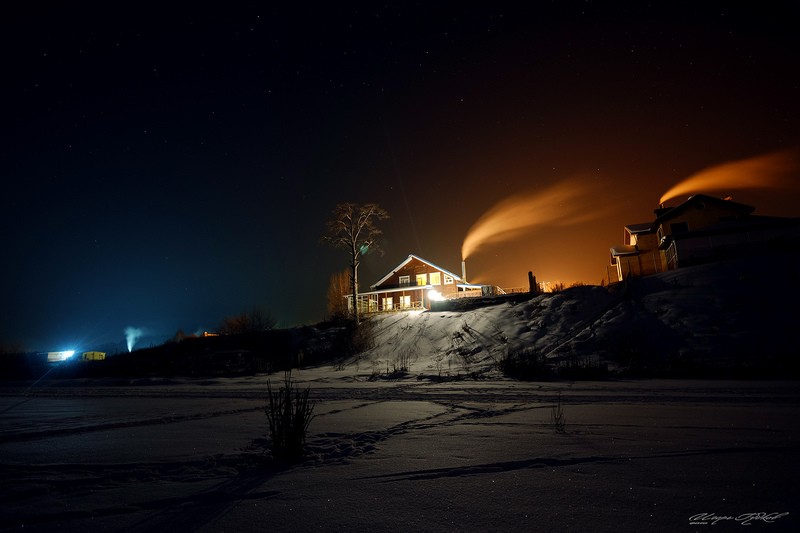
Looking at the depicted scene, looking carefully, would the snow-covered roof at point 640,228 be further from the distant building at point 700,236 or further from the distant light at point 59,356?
the distant light at point 59,356

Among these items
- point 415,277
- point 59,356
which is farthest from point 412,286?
point 59,356

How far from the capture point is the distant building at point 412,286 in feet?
133

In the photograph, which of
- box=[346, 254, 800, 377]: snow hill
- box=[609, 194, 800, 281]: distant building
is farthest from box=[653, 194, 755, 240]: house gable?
box=[346, 254, 800, 377]: snow hill

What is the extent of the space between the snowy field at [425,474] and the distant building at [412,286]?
34.4 meters

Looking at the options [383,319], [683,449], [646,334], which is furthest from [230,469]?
[383,319]

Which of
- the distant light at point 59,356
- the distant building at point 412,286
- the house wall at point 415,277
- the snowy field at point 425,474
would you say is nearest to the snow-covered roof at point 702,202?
the distant building at point 412,286

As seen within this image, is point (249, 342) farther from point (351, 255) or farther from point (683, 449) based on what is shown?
point (683, 449)

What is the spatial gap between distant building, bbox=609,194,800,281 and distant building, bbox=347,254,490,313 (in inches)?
552

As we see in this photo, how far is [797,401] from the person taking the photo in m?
6.31

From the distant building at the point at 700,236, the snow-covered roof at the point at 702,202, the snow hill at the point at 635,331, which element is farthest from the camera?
the snow-covered roof at the point at 702,202

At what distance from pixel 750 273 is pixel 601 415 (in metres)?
18.1

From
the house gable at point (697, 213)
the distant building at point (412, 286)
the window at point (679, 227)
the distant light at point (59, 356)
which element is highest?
the house gable at point (697, 213)

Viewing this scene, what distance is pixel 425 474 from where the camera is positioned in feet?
9.69

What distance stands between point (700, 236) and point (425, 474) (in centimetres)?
3177
